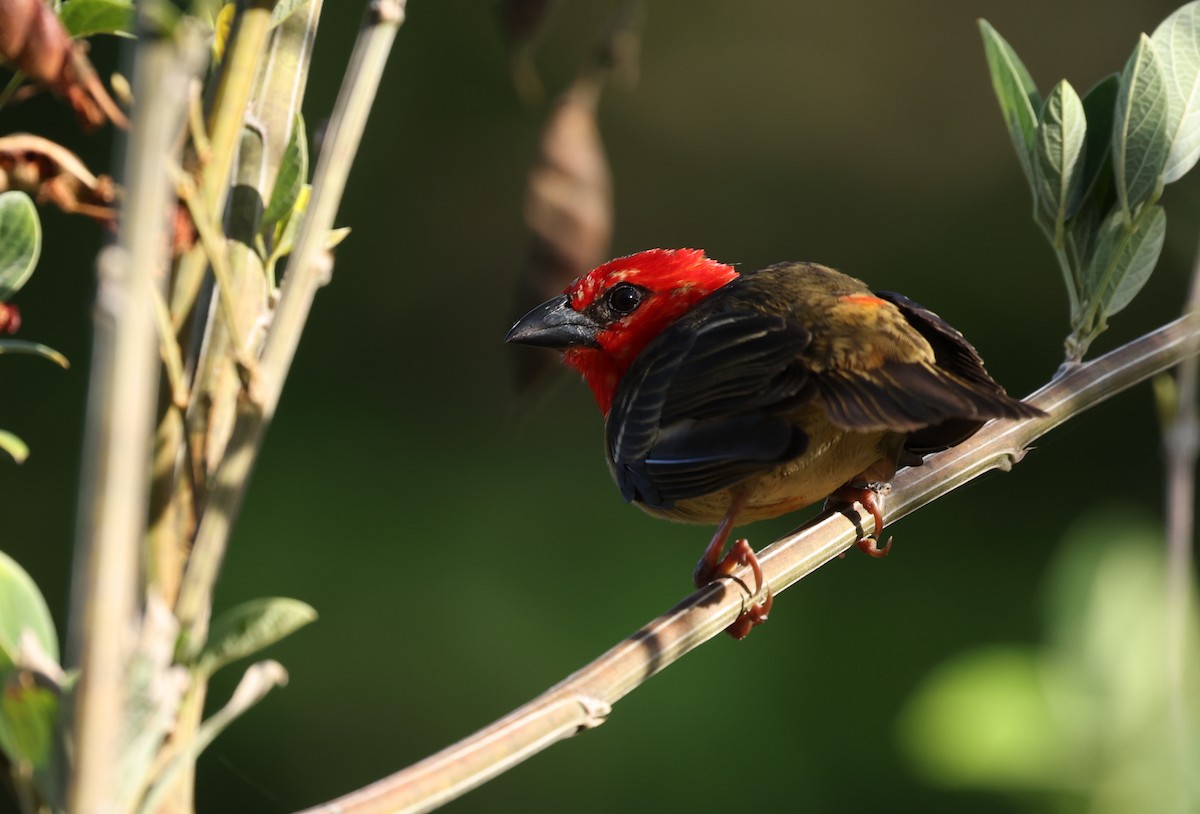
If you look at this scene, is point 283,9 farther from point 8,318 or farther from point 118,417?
point 118,417

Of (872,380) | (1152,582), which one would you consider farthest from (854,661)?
(1152,582)

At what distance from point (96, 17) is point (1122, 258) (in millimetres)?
1094

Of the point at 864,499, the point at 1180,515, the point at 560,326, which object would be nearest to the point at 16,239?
the point at 1180,515

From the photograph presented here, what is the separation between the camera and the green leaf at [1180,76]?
144 cm

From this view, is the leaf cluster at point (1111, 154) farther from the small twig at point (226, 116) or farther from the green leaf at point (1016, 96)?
the small twig at point (226, 116)

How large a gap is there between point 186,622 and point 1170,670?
77cm

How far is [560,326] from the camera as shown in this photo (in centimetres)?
257

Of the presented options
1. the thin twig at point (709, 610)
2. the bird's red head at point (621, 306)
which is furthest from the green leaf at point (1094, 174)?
the bird's red head at point (621, 306)

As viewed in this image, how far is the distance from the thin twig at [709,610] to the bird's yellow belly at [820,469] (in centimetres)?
9

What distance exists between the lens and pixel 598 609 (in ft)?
13.3

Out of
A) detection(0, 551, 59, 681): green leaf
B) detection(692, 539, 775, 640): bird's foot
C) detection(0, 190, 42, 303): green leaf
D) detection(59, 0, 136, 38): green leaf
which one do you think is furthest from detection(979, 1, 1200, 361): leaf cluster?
detection(0, 551, 59, 681): green leaf

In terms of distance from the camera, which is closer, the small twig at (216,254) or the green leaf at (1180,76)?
the small twig at (216,254)

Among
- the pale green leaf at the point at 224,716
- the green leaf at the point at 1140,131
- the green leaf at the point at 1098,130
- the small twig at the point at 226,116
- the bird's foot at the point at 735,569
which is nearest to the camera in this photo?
the pale green leaf at the point at 224,716

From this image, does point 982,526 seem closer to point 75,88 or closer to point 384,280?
point 384,280
